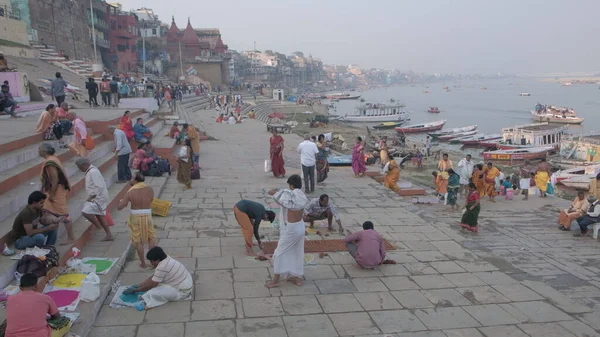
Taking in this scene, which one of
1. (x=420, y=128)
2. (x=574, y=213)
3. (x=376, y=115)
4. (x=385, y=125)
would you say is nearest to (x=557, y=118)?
(x=420, y=128)

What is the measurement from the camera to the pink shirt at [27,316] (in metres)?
3.38

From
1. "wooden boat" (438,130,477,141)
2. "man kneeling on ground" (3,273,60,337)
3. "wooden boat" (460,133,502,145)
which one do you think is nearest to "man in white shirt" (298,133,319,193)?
"man kneeling on ground" (3,273,60,337)

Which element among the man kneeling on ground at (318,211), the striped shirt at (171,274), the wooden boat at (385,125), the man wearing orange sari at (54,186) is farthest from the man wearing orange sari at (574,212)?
the wooden boat at (385,125)

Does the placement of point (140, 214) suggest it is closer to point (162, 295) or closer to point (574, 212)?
point (162, 295)

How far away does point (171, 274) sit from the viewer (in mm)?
4719

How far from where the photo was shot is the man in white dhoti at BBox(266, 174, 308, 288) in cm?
514

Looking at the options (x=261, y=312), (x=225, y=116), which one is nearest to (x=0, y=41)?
(x=225, y=116)

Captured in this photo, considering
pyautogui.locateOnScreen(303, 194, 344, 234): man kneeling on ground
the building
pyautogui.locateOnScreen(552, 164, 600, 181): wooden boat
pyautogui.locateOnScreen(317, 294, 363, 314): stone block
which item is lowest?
pyautogui.locateOnScreen(552, 164, 600, 181): wooden boat

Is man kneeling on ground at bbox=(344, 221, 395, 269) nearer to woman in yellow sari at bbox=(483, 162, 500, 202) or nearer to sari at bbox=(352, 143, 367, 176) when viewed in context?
woman in yellow sari at bbox=(483, 162, 500, 202)

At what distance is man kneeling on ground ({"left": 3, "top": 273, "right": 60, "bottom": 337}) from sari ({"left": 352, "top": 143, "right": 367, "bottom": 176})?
903 centimetres

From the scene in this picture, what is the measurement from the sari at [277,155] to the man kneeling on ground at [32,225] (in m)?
6.49

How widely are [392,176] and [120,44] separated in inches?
1660

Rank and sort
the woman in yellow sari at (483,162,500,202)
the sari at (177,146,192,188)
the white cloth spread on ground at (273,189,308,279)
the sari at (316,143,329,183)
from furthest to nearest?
the sari at (316,143,329,183)
the woman in yellow sari at (483,162,500,202)
the sari at (177,146,192,188)
the white cloth spread on ground at (273,189,308,279)

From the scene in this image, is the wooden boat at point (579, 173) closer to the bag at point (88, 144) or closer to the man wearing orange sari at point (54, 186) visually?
the bag at point (88, 144)
